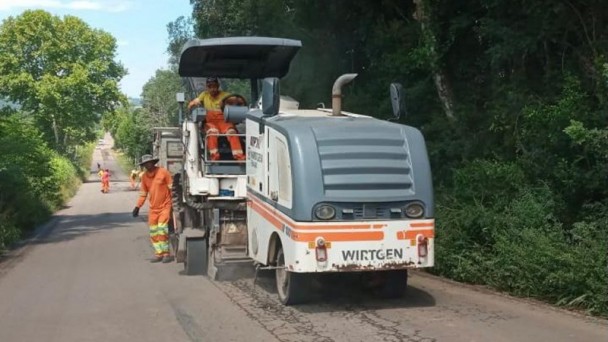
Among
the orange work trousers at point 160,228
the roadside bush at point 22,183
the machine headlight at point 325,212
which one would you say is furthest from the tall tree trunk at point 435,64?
the roadside bush at point 22,183

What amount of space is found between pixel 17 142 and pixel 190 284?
50.1 feet

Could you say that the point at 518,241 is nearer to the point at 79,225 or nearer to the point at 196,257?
the point at 196,257

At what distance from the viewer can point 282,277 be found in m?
8.76

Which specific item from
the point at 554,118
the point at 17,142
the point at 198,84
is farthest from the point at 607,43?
the point at 17,142

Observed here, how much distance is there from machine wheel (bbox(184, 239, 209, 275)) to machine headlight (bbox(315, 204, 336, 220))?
13.2 ft

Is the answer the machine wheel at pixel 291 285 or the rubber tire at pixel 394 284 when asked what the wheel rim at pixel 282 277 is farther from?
the rubber tire at pixel 394 284

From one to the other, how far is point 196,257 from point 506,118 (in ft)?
18.5

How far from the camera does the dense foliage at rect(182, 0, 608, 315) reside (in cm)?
905

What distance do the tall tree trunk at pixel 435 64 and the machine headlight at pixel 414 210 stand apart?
7.18 metres

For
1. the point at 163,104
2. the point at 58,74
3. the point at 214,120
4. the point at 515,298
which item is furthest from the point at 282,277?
the point at 163,104

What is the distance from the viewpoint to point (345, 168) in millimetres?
8000

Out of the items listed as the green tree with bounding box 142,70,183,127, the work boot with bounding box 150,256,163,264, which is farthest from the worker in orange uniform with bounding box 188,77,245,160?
the green tree with bounding box 142,70,183,127

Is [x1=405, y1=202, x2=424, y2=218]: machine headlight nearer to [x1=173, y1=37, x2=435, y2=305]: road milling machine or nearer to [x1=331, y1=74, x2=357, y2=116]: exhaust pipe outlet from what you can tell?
[x1=173, y1=37, x2=435, y2=305]: road milling machine

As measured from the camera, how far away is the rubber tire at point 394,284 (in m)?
8.75
